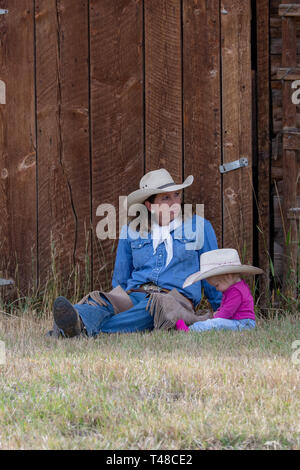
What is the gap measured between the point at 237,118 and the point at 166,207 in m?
1.07

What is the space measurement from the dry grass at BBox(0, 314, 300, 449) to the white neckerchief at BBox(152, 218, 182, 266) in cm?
80

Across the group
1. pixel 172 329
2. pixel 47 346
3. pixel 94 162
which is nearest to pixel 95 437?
pixel 47 346

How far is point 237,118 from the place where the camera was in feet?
16.9

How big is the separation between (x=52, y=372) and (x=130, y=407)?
2.14 feet

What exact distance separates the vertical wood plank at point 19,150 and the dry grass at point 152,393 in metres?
1.41

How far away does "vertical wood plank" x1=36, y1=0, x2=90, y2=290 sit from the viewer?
515 cm

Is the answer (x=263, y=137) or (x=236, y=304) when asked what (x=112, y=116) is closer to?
(x=263, y=137)

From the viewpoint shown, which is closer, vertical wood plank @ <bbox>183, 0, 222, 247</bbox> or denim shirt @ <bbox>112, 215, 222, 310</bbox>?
denim shirt @ <bbox>112, 215, 222, 310</bbox>
